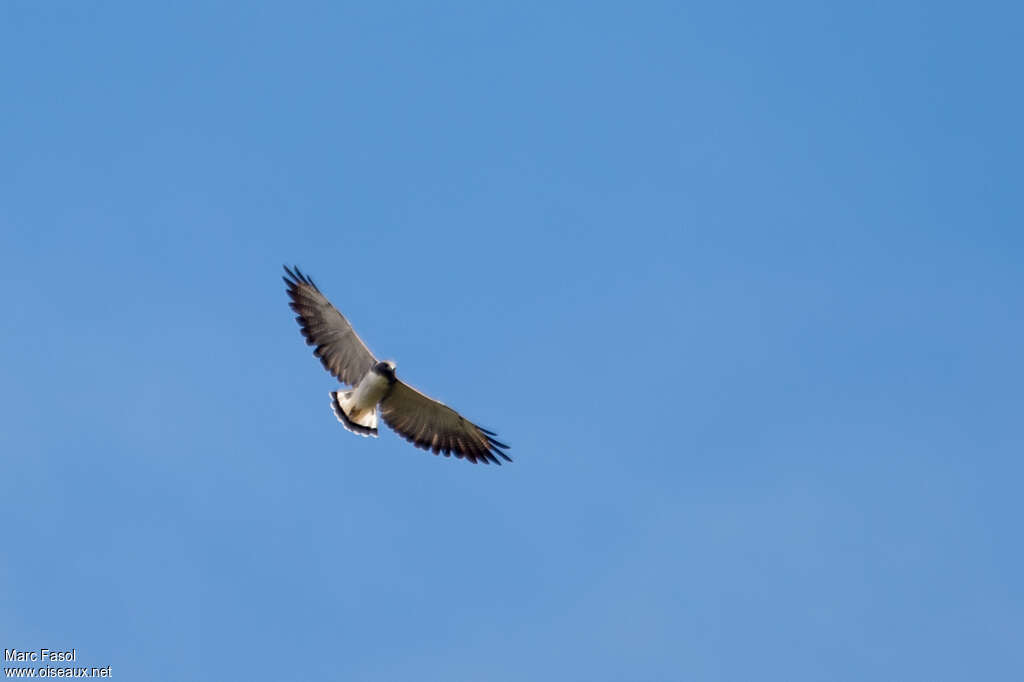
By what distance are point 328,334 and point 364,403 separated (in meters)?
1.51

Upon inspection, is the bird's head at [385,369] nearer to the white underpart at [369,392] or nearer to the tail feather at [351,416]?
the white underpart at [369,392]

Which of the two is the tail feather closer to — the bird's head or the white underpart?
the white underpart

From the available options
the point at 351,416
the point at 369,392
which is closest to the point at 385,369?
the point at 369,392

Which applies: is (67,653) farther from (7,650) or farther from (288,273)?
(288,273)

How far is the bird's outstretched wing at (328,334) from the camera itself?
24859 mm

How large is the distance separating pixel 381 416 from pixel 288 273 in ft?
10.1

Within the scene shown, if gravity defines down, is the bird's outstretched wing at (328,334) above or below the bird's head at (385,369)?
above

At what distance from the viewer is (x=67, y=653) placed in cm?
1819

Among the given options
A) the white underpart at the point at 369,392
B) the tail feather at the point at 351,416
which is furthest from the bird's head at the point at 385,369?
the tail feather at the point at 351,416

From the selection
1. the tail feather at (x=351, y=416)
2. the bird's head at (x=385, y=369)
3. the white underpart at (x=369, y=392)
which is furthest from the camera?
the tail feather at (x=351, y=416)

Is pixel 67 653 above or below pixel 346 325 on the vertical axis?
below

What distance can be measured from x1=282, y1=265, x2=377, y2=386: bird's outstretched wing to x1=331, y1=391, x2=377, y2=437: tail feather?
63 cm

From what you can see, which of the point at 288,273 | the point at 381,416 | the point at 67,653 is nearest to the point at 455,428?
the point at 381,416

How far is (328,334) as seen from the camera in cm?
2505
